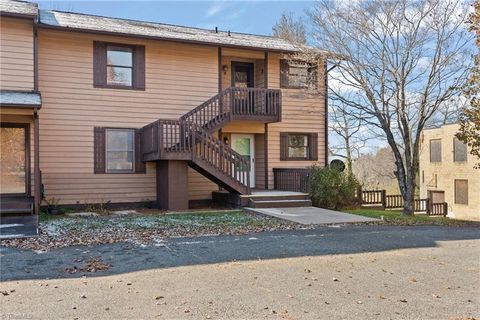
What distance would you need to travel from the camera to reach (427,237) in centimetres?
895

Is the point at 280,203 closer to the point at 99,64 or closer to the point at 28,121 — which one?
the point at 99,64

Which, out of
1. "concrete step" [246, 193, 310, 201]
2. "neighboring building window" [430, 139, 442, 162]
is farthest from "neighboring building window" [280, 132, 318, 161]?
"neighboring building window" [430, 139, 442, 162]

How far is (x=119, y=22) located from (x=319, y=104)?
8.05 metres

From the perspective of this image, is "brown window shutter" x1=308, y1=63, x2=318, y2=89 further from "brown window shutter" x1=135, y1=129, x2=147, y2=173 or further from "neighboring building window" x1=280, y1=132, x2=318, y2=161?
"brown window shutter" x1=135, y1=129, x2=147, y2=173

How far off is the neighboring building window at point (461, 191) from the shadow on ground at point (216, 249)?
19.7m

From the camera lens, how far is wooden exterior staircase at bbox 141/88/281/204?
1291 centimetres

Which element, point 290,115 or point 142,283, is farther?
point 290,115

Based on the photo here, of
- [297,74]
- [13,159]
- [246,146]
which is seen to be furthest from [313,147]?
[13,159]

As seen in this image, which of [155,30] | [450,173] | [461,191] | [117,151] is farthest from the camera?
[450,173]

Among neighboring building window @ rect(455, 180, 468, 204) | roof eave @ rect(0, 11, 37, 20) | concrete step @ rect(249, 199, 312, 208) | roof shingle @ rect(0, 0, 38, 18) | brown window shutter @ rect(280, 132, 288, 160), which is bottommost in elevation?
neighboring building window @ rect(455, 180, 468, 204)

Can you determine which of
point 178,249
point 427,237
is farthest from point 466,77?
point 178,249

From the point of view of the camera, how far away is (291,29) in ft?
50.1

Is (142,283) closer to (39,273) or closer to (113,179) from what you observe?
(39,273)

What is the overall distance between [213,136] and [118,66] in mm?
4041
